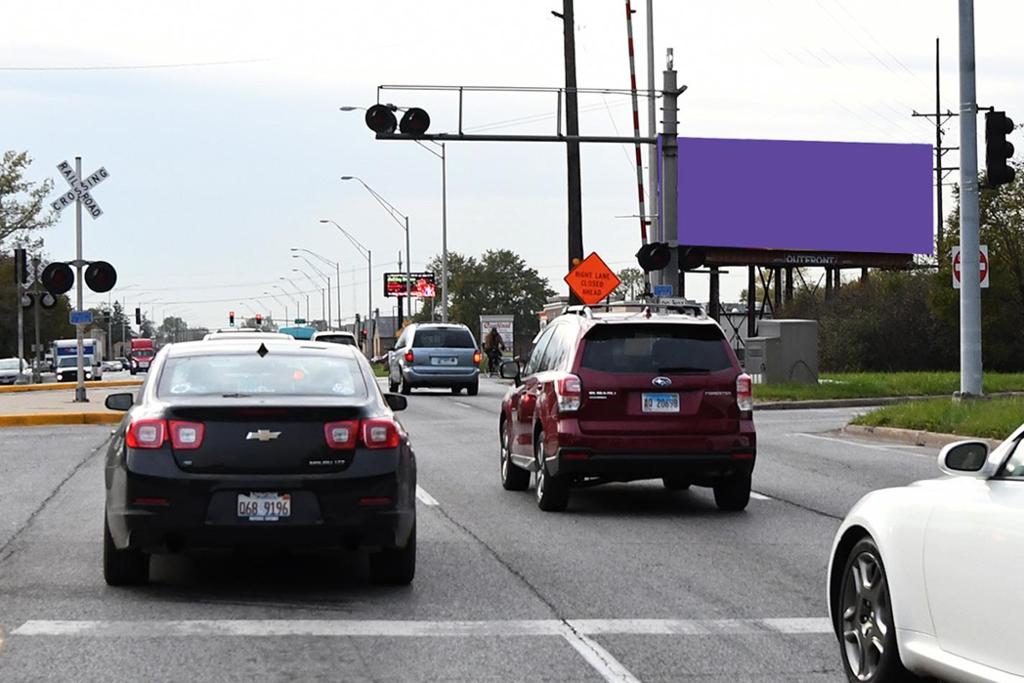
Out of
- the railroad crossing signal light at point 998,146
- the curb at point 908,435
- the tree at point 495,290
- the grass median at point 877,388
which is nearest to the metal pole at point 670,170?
the grass median at point 877,388

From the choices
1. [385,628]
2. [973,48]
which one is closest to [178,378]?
[385,628]

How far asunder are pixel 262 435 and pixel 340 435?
441 mm

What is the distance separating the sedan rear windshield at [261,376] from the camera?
32.3ft

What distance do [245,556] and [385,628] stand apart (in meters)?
2.97

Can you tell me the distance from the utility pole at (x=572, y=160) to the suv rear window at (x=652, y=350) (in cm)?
2539

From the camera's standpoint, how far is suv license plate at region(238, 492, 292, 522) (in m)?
9.20

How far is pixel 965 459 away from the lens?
6082 mm

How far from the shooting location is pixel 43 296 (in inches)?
1487

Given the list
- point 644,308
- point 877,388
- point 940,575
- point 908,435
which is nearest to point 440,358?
point 877,388

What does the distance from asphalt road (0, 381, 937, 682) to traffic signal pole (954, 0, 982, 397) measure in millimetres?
9969

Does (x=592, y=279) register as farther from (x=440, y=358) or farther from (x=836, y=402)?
(x=440, y=358)

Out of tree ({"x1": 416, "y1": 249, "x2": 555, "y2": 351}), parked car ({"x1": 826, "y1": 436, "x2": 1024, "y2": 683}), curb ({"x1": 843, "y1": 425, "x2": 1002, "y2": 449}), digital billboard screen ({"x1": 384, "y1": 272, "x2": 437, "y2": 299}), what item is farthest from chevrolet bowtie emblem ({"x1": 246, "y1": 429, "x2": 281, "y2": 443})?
tree ({"x1": 416, "y1": 249, "x2": 555, "y2": 351})

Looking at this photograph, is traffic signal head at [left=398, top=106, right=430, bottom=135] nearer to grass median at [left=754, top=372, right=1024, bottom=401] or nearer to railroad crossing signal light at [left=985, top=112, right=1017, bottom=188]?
grass median at [left=754, top=372, right=1024, bottom=401]

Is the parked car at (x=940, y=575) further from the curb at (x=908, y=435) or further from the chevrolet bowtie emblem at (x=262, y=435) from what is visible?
the curb at (x=908, y=435)
